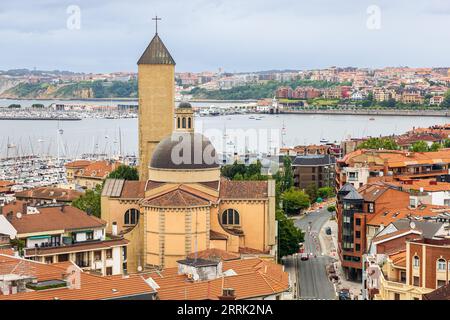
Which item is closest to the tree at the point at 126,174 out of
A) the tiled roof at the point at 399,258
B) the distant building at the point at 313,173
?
the distant building at the point at 313,173

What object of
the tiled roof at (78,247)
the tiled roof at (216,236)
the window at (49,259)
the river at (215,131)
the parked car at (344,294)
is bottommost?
the river at (215,131)

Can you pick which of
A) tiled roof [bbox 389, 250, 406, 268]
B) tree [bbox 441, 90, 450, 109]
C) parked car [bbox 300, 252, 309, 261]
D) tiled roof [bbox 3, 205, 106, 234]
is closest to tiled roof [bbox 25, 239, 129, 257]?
tiled roof [bbox 3, 205, 106, 234]

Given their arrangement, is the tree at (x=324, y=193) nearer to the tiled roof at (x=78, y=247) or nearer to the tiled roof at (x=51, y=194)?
the tiled roof at (x=51, y=194)

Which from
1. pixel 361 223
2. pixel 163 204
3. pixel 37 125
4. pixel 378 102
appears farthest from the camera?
pixel 378 102

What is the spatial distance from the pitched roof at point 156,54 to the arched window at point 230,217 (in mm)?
5066

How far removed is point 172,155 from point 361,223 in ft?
14.1

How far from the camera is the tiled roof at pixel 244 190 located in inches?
648

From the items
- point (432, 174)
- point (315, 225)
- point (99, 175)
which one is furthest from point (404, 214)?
point (99, 175)

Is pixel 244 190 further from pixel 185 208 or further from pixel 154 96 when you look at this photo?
pixel 154 96

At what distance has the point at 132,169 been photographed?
25.6 meters

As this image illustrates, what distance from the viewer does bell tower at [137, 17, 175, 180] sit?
20062mm

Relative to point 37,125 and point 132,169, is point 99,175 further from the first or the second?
point 37,125

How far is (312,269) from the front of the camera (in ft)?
60.0
